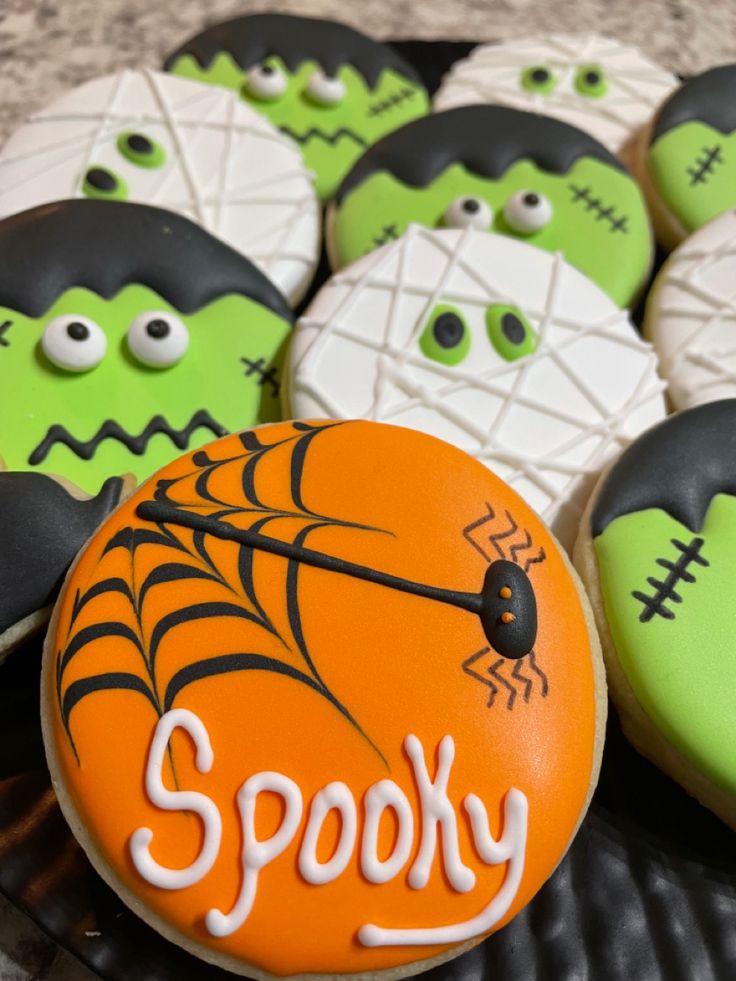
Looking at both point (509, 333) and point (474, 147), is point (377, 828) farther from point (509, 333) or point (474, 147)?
point (474, 147)

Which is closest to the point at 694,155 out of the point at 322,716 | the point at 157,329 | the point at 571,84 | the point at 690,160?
the point at 690,160

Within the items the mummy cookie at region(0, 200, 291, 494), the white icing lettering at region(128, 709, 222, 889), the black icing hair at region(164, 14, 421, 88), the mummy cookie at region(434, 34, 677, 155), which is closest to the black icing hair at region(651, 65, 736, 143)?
the mummy cookie at region(434, 34, 677, 155)

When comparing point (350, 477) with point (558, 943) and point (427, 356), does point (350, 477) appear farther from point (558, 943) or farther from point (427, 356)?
point (558, 943)

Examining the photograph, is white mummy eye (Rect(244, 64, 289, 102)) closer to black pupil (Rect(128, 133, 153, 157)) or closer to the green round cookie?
black pupil (Rect(128, 133, 153, 157))

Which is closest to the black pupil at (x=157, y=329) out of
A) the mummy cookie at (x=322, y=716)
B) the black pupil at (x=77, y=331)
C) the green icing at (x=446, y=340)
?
the black pupil at (x=77, y=331)

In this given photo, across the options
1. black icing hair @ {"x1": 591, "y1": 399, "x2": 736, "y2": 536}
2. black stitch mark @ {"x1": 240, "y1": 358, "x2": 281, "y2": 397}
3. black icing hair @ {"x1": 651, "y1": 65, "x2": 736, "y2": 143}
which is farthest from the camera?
black icing hair @ {"x1": 651, "y1": 65, "x2": 736, "y2": 143}

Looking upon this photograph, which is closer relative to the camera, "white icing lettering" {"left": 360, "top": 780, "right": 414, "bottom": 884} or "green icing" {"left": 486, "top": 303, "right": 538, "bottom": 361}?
"white icing lettering" {"left": 360, "top": 780, "right": 414, "bottom": 884}

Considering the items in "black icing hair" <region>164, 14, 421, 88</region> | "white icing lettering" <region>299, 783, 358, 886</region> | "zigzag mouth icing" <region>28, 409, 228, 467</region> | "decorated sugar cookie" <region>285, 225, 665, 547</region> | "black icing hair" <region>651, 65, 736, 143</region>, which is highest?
"black icing hair" <region>651, 65, 736, 143</region>
